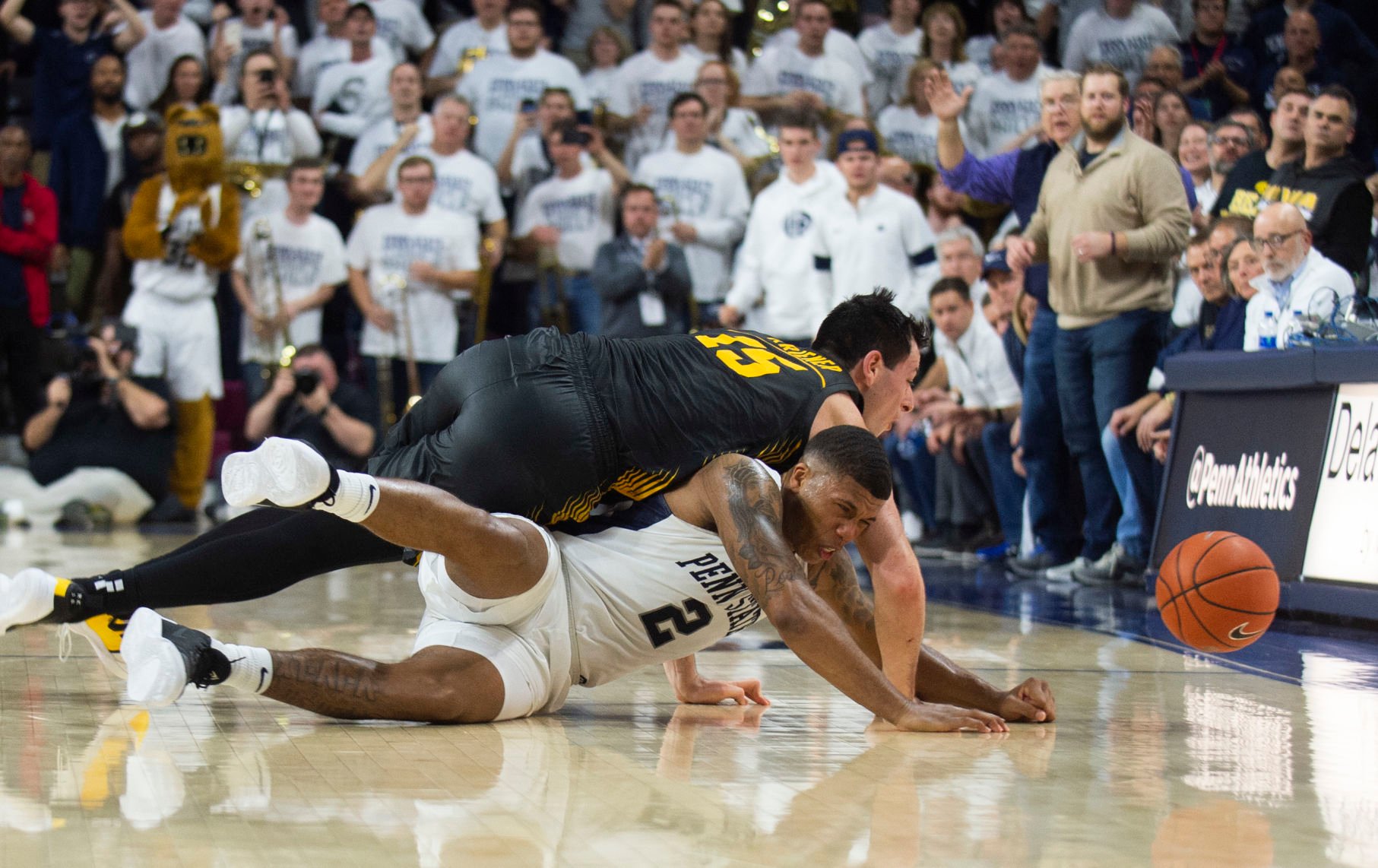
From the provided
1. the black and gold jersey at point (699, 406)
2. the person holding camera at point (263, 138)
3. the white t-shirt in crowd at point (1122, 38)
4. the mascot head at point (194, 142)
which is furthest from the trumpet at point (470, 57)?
the black and gold jersey at point (699, 406)

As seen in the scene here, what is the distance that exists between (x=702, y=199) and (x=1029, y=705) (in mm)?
7845

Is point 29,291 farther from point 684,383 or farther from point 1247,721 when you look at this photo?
point 1247,721

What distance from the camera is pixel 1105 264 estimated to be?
26.5ft

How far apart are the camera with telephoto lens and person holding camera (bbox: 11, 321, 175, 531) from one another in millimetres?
1334

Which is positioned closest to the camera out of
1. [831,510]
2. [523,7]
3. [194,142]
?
[831,510]

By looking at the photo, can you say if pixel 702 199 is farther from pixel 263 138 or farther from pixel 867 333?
pixel 867 333

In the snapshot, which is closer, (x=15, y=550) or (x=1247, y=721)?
(x=1247, y=721)

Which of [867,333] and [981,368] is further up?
[867,333]

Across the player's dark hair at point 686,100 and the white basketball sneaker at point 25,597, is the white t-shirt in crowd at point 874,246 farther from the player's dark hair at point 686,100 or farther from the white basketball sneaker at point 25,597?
the white basketball sneaker at point 25,597

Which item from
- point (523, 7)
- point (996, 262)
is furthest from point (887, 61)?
point (996, 262)

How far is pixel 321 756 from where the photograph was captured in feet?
11.0

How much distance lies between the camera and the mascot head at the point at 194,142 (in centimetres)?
1115

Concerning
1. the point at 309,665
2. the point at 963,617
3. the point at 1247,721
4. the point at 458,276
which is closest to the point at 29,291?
the point at 458,276

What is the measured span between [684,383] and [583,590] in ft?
1.89
